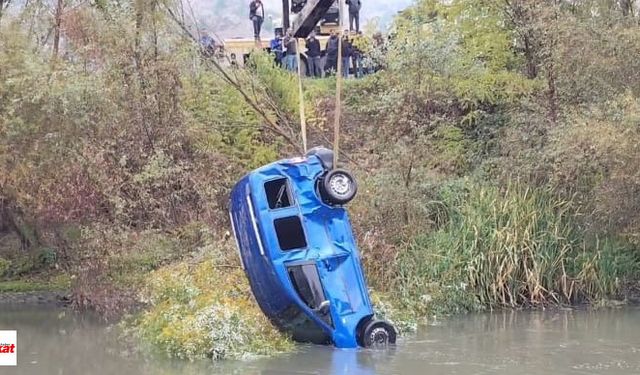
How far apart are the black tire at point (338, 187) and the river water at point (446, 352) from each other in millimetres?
1941

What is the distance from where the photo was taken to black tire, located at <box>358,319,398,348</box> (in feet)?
40.2

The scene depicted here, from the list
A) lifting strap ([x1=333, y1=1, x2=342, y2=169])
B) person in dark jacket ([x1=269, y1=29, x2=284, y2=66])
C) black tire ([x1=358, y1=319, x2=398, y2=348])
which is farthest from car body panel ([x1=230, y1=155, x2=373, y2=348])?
person in dark jacket ([x1=269, y1=29, x2=284, y2=66])

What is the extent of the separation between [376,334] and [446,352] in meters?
0.93

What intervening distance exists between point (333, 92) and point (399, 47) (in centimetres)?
601

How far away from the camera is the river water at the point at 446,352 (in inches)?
447

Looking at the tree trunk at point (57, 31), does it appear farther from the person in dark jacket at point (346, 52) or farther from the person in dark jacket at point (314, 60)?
the person in dark jacket at point (346, 52)

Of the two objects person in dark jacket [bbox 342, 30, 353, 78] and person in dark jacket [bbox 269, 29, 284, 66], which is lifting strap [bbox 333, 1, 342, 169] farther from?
person in dark jacket [bbox 342, 30, 353, 78]

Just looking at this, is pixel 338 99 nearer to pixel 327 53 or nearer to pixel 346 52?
pixel 346 52

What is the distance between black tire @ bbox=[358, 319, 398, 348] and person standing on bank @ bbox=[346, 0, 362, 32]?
15048mm

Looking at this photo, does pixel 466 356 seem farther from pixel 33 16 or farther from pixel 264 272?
pixel 33 16

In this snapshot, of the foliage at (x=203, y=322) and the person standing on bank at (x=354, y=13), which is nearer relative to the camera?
the foliage at (x=203, y=322)

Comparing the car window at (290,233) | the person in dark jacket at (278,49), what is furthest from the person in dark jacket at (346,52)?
the car window at (290,233)

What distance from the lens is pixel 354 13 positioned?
86.4ft
